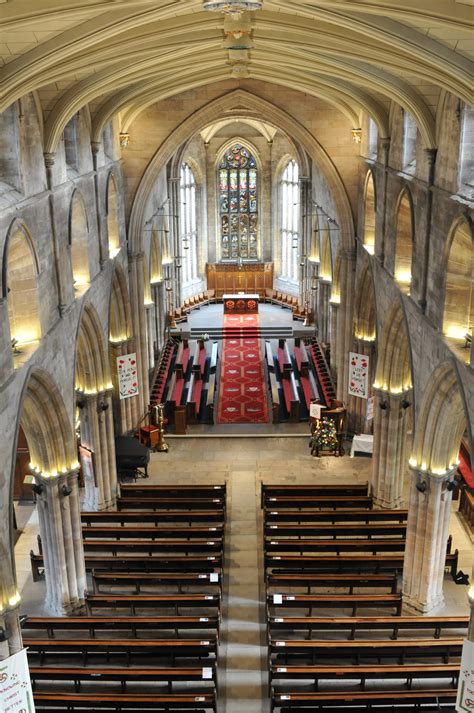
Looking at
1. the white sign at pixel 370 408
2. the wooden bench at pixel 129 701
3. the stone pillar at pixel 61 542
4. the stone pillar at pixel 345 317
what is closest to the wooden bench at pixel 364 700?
the wooden bench at pixel 129 701

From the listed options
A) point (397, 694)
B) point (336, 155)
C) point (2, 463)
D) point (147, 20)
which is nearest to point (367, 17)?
point (147, 20)

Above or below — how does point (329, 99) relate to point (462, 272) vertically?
above

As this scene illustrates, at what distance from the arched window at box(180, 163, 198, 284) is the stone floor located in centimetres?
1712

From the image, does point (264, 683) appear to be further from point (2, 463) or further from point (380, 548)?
point (2, 463)

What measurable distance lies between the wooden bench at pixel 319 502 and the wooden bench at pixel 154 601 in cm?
438

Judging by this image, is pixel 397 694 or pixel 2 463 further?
pixel 397 694

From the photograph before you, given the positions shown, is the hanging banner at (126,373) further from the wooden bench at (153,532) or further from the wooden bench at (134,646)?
the wooden bench at (134,646)

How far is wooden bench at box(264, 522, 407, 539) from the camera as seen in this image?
1895cm

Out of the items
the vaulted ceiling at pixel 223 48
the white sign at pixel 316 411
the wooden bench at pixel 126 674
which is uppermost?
the vaulted ceiling at pixel 223 48

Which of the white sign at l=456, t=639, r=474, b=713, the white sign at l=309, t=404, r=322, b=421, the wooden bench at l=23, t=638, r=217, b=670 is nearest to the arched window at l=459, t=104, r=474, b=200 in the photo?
the white sign at l=456, t=639, r=474, b=713

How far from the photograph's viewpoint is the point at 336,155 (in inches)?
967

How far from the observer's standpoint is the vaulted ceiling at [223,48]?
385 inches

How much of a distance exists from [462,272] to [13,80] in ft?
25.9

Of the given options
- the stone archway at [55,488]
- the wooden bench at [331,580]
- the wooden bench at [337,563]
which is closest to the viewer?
the stone archway at [55,488]
